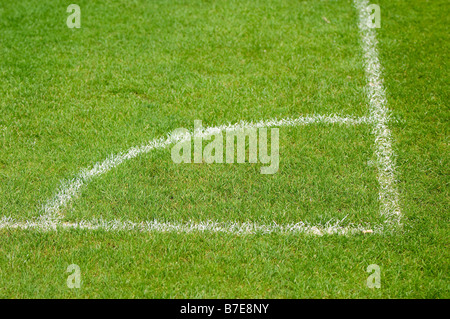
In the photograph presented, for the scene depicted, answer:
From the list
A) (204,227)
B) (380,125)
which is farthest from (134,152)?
(380,125)

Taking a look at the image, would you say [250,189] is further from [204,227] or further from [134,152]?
[134,152]

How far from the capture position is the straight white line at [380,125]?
11.2ft

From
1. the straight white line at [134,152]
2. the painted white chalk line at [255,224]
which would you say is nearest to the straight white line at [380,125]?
the painted white chalk line at [255,224]

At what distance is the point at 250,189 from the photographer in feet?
11.7

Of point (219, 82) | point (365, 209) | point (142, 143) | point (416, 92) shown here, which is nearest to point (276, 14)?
point (219, 82)

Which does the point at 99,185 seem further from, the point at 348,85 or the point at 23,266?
the point at 348,85

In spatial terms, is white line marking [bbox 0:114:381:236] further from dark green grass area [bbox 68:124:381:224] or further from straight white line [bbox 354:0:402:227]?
straight white line [bbox 354:0:402:227]

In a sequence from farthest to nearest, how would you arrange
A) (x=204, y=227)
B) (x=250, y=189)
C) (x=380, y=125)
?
(x=380, y=125) < (x=250, y=189) < (x=204, y=227)

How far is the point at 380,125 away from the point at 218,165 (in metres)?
1.47

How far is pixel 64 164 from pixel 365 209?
2316mm

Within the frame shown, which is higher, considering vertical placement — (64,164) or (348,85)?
(348,85)
